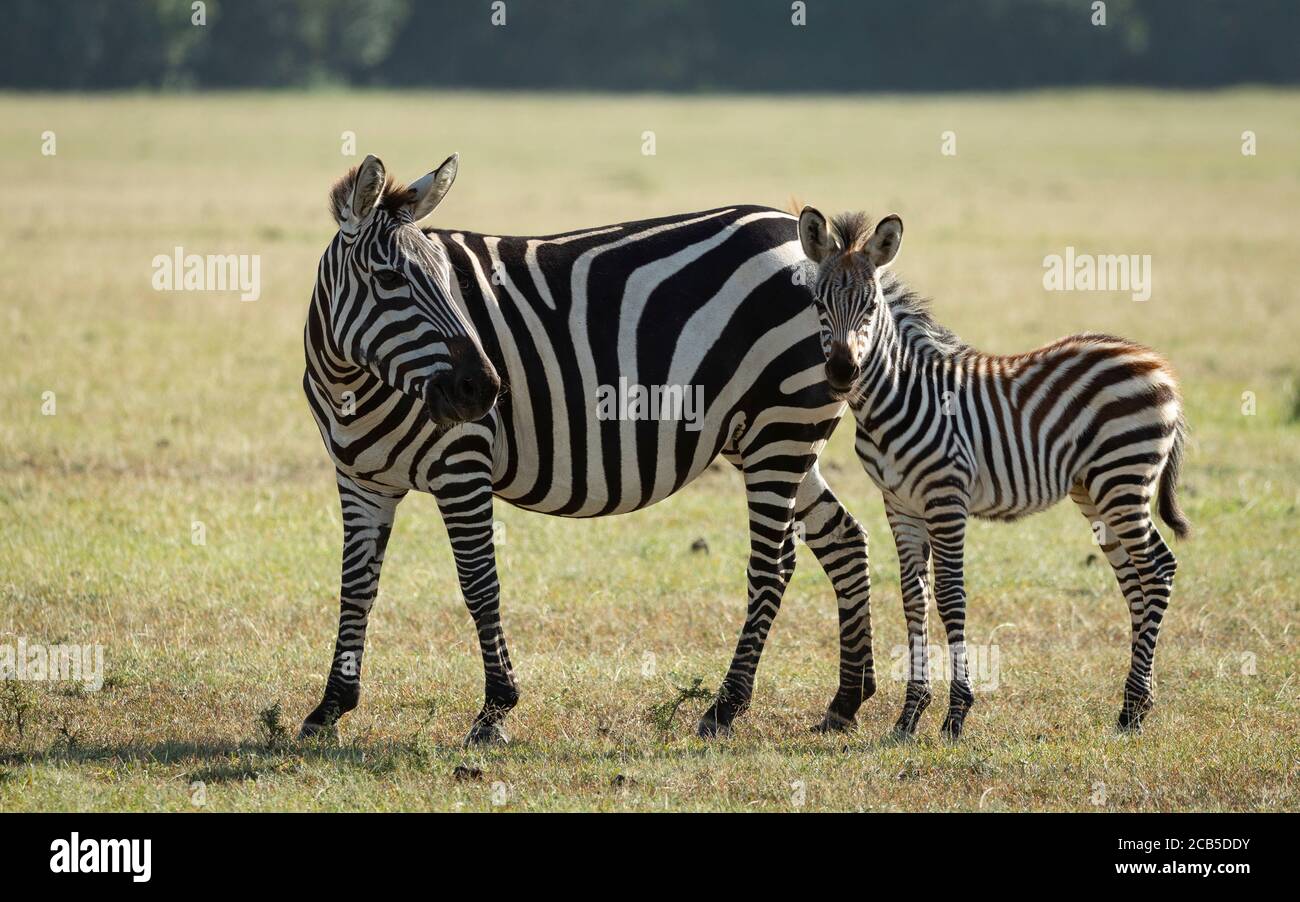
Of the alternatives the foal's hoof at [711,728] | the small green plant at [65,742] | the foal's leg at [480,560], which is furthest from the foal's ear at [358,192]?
the foal's hoof at [711,728]

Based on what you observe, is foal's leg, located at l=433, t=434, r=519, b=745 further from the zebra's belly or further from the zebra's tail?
the zebra's tail

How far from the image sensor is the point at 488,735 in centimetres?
722

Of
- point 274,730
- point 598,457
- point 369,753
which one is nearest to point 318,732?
point 274,730

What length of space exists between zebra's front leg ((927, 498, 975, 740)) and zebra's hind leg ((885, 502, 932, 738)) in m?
0.14

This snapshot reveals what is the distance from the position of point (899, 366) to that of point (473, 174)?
32.5m

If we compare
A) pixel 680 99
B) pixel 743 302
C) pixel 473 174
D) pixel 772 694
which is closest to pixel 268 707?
pixel 772 694

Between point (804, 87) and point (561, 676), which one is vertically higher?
point (804, 87)

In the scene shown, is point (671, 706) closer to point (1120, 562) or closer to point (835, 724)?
point (835, 724)

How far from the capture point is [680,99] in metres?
74.6

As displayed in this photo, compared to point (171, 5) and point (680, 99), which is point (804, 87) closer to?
point (680, 99)

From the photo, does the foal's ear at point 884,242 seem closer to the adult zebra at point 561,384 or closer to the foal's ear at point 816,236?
the foal's ear at point 816,236

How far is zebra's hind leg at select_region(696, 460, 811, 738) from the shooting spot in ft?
25.1

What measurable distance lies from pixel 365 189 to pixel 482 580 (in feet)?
6.13
